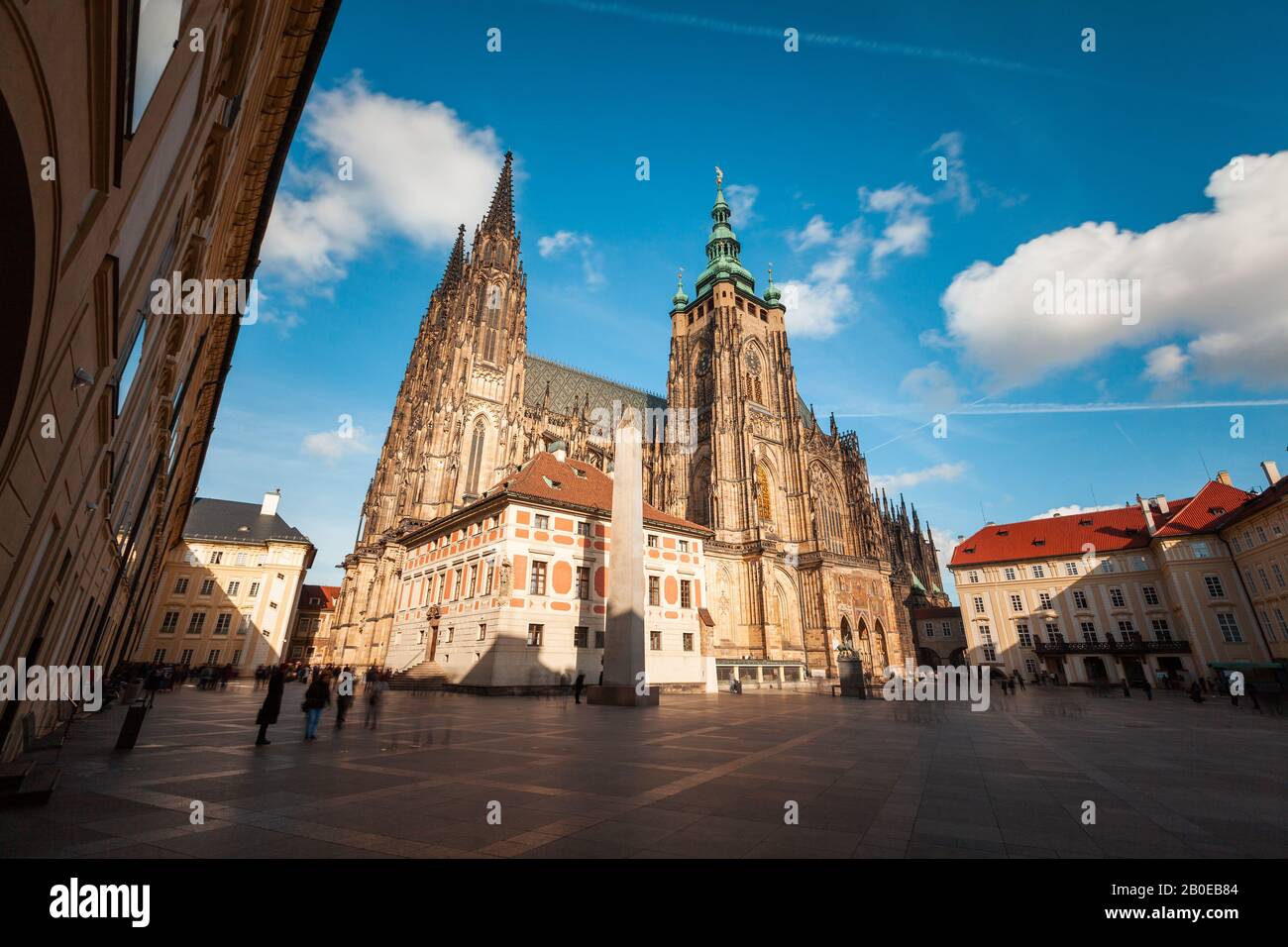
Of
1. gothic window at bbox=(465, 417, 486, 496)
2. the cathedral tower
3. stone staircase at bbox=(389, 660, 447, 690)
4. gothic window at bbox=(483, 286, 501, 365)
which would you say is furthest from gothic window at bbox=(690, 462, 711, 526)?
stone staircase at bbox=(389, 660, 447, 690)

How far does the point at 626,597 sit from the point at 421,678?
16113 mm

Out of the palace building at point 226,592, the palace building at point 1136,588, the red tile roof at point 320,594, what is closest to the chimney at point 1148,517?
the palace building at point 1136,588

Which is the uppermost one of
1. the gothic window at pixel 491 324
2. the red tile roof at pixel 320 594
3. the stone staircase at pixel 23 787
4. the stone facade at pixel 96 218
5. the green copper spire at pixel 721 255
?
the green copper spire at pixel 721 255

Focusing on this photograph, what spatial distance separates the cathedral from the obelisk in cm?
1740

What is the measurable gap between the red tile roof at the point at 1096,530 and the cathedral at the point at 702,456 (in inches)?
377

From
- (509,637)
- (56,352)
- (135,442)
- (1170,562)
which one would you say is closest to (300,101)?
(135,442)

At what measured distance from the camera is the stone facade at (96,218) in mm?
2916

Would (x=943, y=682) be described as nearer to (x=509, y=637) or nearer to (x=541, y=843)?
(x=509, y=637)

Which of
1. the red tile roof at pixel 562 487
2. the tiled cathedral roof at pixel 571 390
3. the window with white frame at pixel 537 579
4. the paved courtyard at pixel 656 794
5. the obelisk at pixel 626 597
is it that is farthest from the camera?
the tiled cathedral roof at pixel 571 390

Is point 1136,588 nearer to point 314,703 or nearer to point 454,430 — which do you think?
point 314,703

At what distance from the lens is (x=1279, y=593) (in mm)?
31625

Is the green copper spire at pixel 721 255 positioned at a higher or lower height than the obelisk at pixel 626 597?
higher

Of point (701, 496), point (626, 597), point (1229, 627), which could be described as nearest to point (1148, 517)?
point (1229, 627)

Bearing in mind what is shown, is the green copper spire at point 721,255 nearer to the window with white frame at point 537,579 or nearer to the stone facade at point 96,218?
the window with white frame at point 537,579
